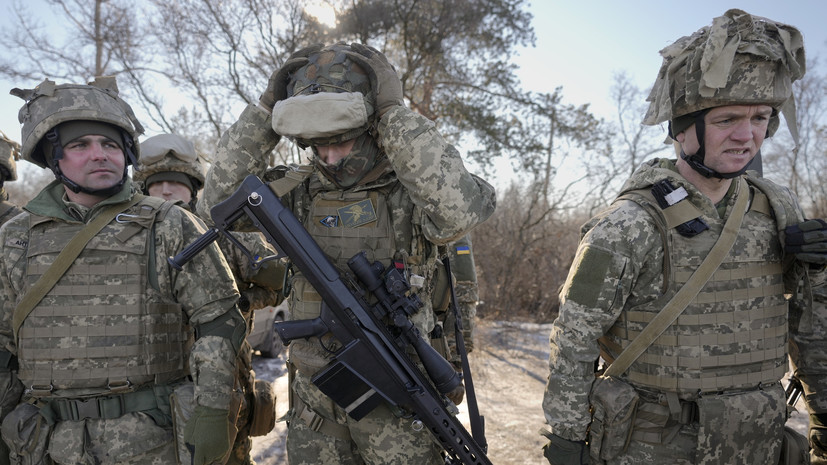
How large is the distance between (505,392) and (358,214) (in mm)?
4381

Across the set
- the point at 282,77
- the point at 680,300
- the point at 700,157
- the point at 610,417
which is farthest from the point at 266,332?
the point at 700,157

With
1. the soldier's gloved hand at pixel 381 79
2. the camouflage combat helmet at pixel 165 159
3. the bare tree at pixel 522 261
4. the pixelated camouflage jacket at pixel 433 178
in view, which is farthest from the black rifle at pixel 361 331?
Result: the bare tree at pixel 522 261

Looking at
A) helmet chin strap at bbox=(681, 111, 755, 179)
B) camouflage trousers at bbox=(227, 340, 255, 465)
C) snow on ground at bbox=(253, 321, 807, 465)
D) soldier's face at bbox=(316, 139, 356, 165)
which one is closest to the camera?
helmet chin strap at bbox=(681, 111, 755, 179)

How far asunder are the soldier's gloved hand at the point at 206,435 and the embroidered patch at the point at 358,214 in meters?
0.94

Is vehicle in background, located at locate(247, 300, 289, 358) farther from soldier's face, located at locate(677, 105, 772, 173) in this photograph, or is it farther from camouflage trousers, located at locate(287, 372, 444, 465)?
soldier's face, located at locate(677, 105, 772, 173)

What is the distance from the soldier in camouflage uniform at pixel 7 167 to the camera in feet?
13.3

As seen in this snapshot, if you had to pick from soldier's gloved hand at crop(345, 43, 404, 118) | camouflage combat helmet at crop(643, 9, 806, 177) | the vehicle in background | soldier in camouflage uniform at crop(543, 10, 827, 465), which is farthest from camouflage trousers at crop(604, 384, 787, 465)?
the vehicle in background

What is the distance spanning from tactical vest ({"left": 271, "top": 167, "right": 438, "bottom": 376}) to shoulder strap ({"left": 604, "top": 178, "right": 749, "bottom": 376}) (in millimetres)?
821

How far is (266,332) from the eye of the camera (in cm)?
689

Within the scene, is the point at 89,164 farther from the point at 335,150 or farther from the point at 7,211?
the point at 7,211

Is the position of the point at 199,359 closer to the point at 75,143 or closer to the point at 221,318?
the point at 221,318

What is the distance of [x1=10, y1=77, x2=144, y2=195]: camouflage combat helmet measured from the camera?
2244 millimetres

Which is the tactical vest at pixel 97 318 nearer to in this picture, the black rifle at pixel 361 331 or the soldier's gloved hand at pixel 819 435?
the black rifle at pixel 361 331

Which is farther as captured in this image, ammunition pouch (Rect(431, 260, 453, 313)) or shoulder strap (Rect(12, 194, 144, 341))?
ammunition pouch (Rect(431, 260, 453, 313))
